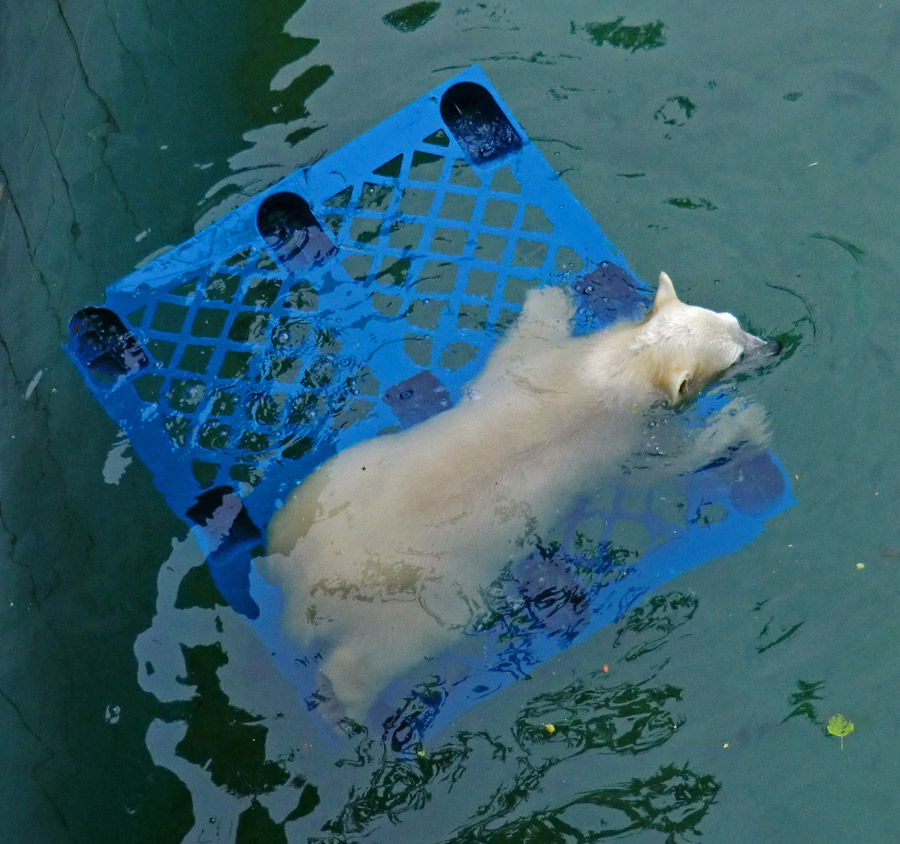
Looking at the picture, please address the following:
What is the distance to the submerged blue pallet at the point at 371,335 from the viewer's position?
471cm

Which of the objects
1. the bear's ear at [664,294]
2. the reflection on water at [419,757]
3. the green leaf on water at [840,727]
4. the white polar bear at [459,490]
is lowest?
the green leaf on water at [840,727]

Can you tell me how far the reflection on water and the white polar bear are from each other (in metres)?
0.35

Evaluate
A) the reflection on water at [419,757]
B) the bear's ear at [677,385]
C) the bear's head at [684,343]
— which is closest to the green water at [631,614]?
the reflection on water at [419,757]

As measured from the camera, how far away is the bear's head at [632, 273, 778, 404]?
4.50 meters

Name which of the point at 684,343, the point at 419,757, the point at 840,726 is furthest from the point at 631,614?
the point at 684,343

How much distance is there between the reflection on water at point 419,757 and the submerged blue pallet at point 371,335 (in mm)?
213

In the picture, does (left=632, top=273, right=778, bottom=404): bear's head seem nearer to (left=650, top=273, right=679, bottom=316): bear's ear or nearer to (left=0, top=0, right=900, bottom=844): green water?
(left=650, top=273, right=679, bottom=316): bear's ear

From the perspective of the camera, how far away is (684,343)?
4.51 m

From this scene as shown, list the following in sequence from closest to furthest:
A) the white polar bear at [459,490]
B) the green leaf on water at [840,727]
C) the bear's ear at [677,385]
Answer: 1. the white polar bear at [459,490]
2. the bear's ear at [677,385]
3. the green leaf on water at [840,727]

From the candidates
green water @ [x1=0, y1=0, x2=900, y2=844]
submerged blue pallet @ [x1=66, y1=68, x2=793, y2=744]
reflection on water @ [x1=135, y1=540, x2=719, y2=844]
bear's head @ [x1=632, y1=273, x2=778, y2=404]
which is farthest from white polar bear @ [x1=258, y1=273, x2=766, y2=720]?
green water @ [x1=0, y1=0, x2=900, y2=844]

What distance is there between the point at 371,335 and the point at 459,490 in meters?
1.26

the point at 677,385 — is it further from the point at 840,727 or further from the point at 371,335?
the point at 840,727

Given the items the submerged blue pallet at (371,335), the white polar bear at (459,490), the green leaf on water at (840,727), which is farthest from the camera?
the submerged blue pallet at (371,335)

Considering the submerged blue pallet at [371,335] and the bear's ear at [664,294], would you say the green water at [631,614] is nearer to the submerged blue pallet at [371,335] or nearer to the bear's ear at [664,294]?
the submerged blue pallet at [371,335]
